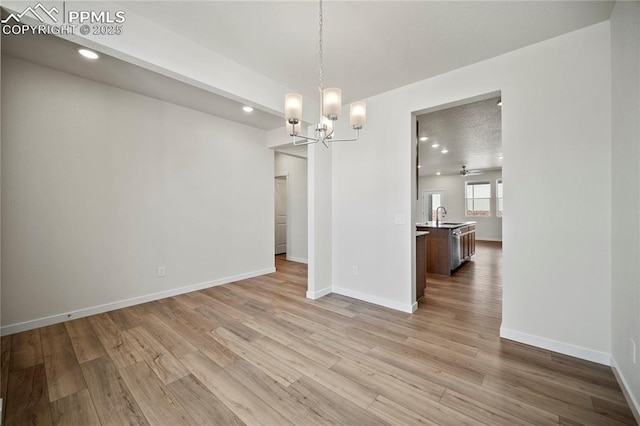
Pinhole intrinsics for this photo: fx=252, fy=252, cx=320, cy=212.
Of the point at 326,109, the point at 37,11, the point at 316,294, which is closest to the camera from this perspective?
the point at 37,11

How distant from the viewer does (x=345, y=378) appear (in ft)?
6.21

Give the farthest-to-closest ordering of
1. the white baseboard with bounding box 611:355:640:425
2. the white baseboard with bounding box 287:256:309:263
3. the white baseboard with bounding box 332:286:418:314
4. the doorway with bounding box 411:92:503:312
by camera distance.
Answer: the white baseboard with bounding box 287:256:309:263 < the doorway with bounding box 411:92:503:312 < the white baseboard with bounding box 332:286:418:314 < the white baseboard with bounding box 611:355:640:425

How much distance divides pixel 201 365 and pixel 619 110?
3737 millimetres

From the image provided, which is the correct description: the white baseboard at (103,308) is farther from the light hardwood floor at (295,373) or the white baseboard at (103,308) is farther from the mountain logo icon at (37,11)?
the mountain logo icon at (37,11)

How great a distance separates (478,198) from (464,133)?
20.7ft

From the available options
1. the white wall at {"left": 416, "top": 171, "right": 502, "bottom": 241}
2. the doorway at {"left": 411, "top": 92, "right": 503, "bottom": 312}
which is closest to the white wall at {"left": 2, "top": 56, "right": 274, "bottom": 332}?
the doorway at {"left": 411, "top": 92, "right": 503, "bottom": 312}

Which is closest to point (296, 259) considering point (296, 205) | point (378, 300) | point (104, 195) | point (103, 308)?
point (296, 205)

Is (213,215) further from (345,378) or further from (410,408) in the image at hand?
(410,408)

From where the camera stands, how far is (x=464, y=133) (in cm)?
496

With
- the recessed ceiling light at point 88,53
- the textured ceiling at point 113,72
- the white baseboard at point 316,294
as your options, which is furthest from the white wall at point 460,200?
the recessed ceiling light at point 88,53

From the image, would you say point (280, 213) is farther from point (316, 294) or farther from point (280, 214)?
point (316, 294)

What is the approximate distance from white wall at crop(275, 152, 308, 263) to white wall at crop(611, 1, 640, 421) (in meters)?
5.03

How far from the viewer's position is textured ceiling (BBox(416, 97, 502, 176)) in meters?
3.86

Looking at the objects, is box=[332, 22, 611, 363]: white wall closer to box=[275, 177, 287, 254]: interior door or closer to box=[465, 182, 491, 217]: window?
box=[275, 177, 287, 254]: interior door
